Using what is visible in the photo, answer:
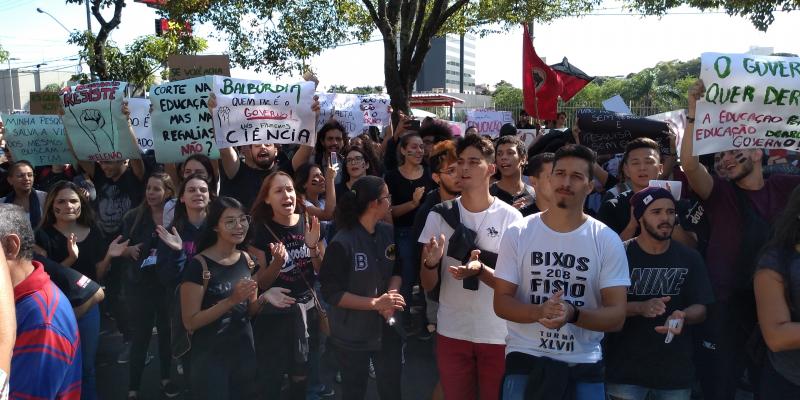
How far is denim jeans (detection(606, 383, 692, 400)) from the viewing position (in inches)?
133

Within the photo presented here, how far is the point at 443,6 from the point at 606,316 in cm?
1211

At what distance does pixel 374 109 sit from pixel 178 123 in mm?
4410

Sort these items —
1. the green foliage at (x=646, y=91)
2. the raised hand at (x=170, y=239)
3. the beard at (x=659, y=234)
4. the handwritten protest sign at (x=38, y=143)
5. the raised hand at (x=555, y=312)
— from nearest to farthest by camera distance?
the raised hand at (x=555, y=312), the beard at (x=659, y=234), the raised hand at (x=170, y=239), the handwritten protest sign at (x=38, y=143), the green foliage at (x=646, y=91)

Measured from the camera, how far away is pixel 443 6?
1416cm

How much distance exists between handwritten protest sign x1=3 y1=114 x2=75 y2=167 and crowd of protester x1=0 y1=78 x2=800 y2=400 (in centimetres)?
229

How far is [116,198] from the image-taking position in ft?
20.5

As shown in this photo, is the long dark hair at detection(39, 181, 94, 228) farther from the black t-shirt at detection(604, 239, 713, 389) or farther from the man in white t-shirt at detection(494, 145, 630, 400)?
the black t-shirt at detection(604, 239, 713, 389)

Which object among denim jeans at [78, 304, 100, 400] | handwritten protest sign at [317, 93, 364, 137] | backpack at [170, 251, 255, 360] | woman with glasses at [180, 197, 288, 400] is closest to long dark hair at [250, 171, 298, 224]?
woman with glasses at [180, 197, 288, 400]

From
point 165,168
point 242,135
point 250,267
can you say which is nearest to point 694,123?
point 250,267

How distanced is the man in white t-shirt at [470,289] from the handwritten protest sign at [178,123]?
2779 mm

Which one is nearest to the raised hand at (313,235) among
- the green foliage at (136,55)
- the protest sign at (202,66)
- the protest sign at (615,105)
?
the protest sign at (202,66)

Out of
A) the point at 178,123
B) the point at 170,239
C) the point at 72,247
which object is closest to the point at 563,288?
the point at 170,239

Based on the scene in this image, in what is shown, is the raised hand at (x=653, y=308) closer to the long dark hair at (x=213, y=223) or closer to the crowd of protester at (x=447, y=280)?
the crowd of protester at (x=447, y=280)

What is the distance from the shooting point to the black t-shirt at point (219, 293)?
3.95m
